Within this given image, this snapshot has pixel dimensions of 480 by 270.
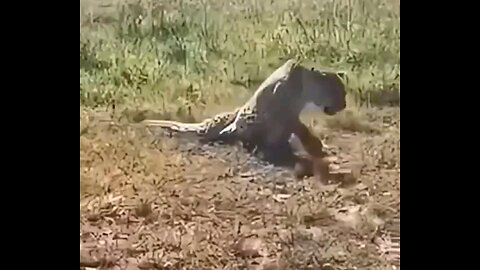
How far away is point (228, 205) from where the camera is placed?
1426 millimetres

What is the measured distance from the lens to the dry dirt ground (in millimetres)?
1418

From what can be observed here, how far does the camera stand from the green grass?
1.43 m

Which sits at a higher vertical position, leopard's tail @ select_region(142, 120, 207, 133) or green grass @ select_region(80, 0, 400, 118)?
green grass @ select_region(80, 0, 400, 118)

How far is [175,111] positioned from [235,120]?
0.41 ft

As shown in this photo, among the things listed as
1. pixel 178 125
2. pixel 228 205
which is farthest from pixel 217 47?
pixel 228 205

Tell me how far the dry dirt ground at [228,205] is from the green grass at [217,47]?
0.08 metres

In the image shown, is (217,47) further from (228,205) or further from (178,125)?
(228,205)

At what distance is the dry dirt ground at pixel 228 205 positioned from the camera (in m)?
1.42

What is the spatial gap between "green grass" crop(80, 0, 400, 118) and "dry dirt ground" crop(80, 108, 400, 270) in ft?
0.25

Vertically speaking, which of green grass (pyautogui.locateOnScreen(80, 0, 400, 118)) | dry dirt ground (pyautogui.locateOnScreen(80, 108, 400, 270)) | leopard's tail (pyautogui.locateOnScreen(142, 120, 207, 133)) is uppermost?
green grass (pyautogui.locateOnScreen(80, 0, 400, 118))

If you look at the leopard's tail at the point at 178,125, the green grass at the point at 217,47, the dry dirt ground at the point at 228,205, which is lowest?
the dry dirt ground at the point at 228,205

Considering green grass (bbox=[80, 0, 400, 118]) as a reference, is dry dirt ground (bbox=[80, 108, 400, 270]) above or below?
below
